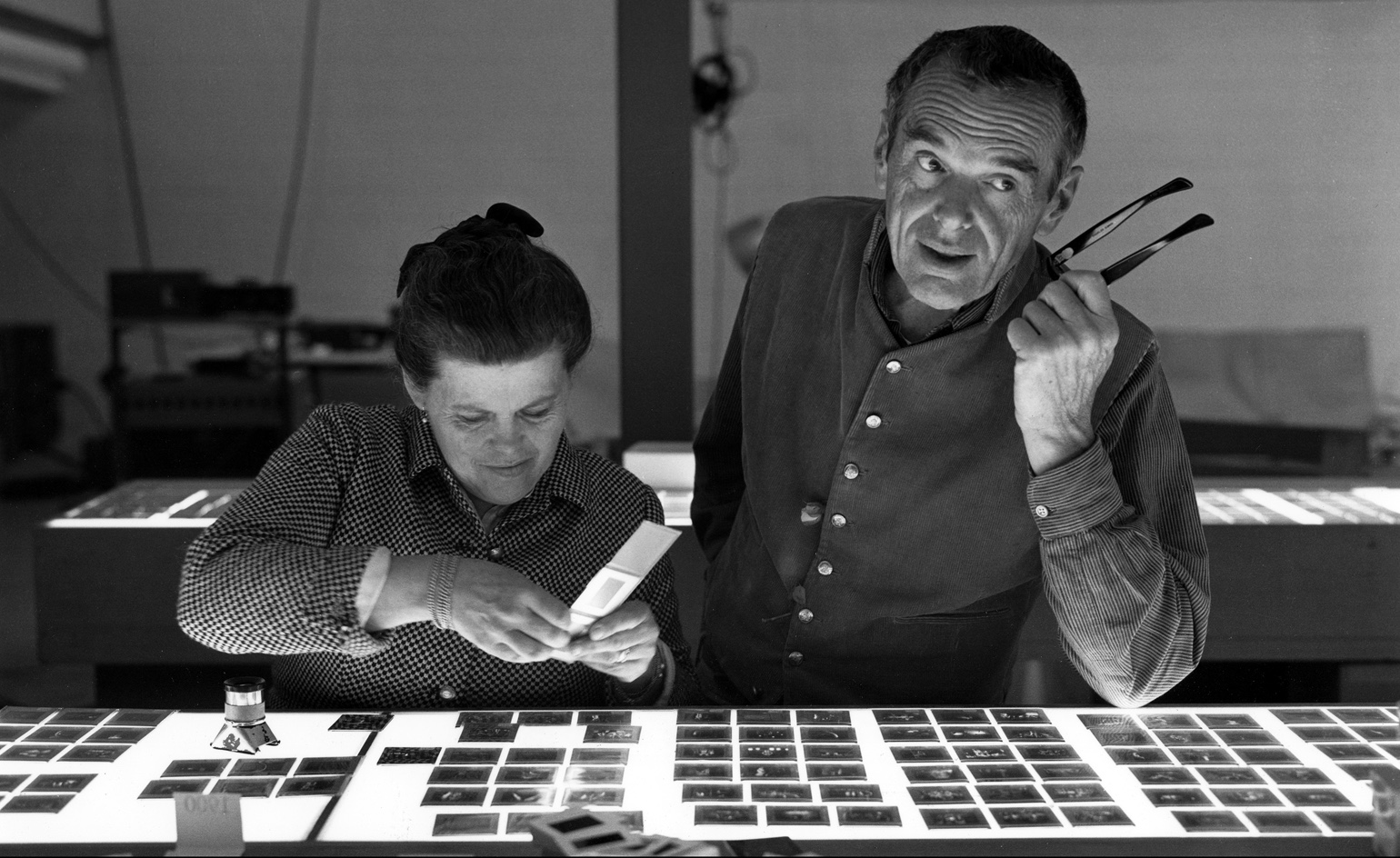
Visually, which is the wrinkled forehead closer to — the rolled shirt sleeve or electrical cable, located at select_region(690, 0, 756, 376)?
the rolled shirt sleeve

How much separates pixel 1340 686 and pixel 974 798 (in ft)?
6.72

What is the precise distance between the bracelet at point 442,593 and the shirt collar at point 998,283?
784 mm

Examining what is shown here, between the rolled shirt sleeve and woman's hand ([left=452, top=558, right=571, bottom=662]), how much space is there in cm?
65

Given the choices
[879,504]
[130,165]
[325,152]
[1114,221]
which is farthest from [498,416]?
[130,165]

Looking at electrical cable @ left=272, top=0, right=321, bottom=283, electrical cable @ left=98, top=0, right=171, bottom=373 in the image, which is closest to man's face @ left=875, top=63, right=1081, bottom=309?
electrical cable @ left=272, top=0, right=321, bottom=283

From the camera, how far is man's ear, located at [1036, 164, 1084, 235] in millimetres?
1823

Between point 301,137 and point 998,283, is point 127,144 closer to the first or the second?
point 301,137

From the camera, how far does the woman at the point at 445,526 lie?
1601mm

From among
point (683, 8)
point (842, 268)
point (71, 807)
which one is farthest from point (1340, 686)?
point (71, 807)

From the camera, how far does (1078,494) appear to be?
166cm

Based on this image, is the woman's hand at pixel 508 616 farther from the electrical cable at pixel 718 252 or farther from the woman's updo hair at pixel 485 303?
the electrical cable at pixel 718 252

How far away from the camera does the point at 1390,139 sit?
3.63 m

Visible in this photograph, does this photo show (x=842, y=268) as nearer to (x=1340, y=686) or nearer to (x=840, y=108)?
(x=1340, y=686)

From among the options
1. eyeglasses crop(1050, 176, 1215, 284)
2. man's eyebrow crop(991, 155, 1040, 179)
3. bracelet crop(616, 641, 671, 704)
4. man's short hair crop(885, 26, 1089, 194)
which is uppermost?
man's short hair crop(885, 26, 1089, 194)
